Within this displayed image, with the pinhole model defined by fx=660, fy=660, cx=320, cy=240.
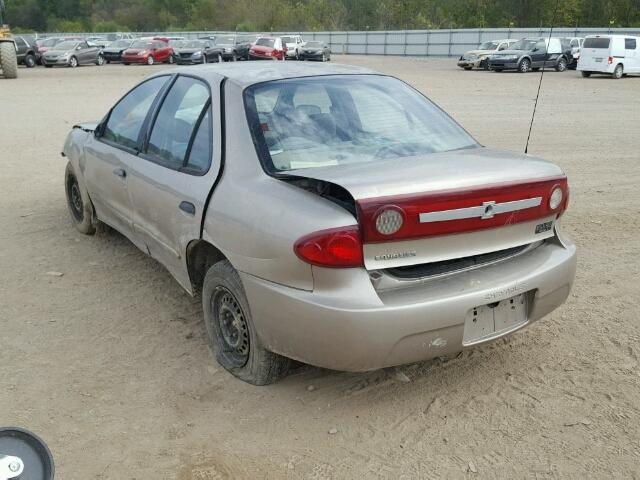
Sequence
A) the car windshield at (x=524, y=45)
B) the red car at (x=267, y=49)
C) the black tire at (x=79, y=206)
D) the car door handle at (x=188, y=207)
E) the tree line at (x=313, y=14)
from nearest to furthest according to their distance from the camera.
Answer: the car door handle at (x=188, y=207), the black tire at (x=79, y=206), the car windshield at (x=524, y=45), the red car at (x=267, y=49), the tree line at (x=313, y=14)

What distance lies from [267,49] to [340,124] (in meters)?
32.0

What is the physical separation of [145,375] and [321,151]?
1532 mm

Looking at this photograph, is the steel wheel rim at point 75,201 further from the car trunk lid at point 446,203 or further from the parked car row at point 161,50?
the parked car row at point 161,50

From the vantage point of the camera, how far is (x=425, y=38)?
157 feet

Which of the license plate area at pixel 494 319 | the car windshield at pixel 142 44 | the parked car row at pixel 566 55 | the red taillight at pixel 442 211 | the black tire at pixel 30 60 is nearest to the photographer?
the red taillight at pixel 442 211

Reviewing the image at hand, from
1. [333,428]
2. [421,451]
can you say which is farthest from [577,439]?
[333,428]

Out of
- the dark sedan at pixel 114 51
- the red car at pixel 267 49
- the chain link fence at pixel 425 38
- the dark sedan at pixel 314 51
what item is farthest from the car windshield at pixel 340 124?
the chain link fence at pixel 425 38

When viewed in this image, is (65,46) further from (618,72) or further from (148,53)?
(618,72)

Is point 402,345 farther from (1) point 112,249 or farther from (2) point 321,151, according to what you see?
(1) point 112,249

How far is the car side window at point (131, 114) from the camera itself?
454 centimetres

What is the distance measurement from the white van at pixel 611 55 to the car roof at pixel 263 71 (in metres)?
24.9

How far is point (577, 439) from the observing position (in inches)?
117

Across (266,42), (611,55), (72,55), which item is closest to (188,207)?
(611,55)

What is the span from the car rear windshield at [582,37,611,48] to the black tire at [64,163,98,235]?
24952 millimetres
